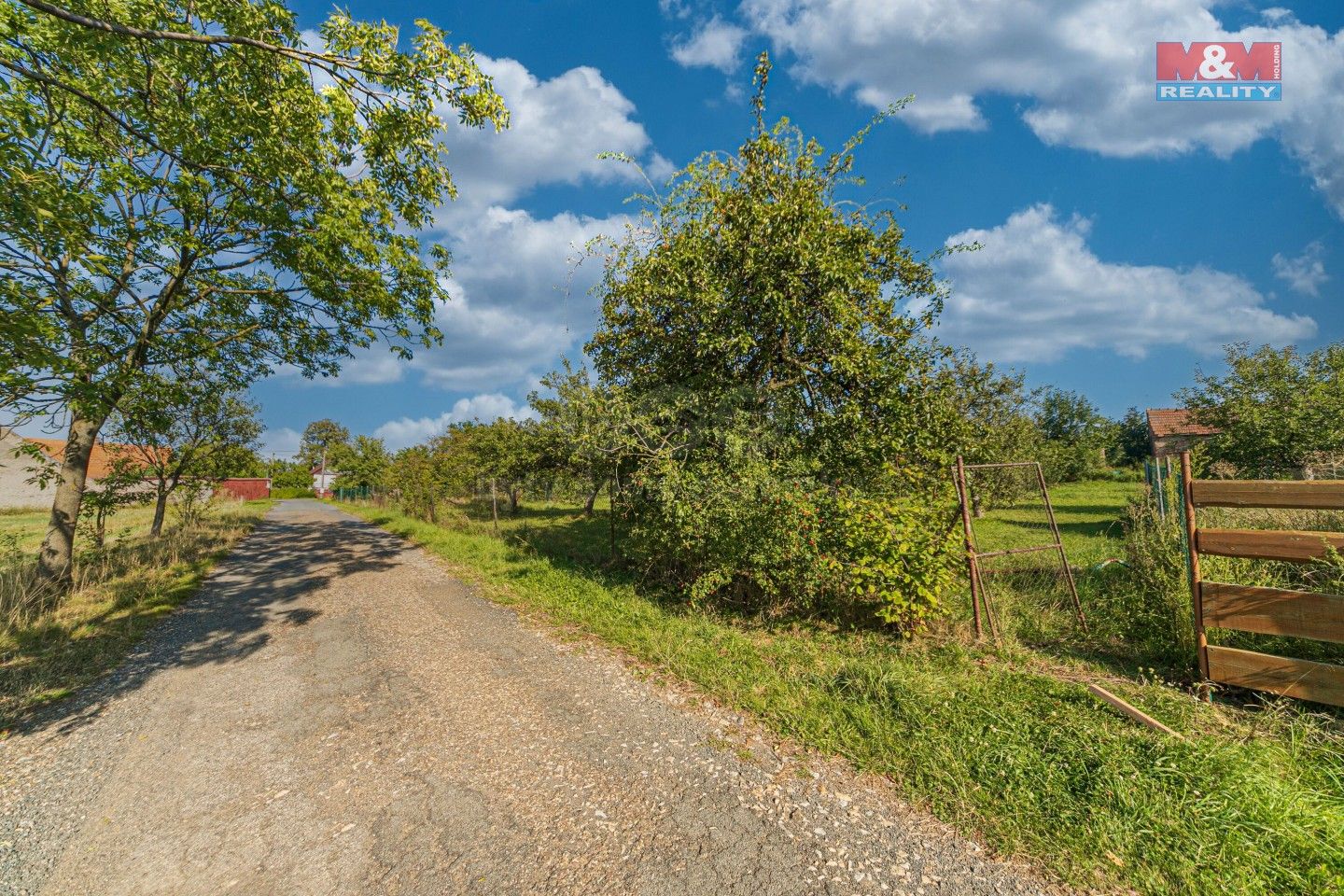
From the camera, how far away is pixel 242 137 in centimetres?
705

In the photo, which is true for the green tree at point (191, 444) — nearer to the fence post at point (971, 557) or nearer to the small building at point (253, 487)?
the fence post at point (971, 557)

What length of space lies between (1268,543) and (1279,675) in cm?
92

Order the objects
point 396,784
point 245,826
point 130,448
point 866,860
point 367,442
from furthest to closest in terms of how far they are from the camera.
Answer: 1. point 367,442
2. point 130,448
3. point 396,784
4. point 245,826
5. point 866,860

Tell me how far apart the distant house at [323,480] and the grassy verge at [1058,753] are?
6918cm

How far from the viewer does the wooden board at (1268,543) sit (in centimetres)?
348

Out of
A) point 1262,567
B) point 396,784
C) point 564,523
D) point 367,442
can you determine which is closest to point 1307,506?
point 1262,567

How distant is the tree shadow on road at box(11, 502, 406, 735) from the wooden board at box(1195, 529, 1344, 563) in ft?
29.6

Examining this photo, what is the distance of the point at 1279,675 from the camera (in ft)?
11.6

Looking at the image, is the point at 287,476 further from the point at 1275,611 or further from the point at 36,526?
the point at 1275,611

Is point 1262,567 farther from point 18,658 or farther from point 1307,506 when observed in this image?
point 18,658

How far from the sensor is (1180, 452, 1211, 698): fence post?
389cm

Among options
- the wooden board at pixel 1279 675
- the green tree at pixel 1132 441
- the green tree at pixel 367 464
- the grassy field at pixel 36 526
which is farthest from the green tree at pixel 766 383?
the green tree at pixel 1132 441

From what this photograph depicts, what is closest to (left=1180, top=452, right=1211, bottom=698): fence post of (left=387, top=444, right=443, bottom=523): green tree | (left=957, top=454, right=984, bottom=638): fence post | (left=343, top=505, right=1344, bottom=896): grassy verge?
(left=343, top=505, right=1344, bottom=896): grassy verge

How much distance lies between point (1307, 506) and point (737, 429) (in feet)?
16.0
